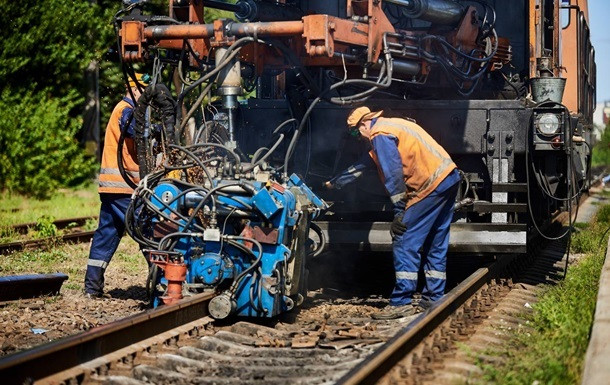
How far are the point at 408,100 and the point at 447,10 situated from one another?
882 millimetres

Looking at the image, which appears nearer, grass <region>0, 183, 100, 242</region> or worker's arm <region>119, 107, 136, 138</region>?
worker's arm <region>119, 107, 136, 138</region>

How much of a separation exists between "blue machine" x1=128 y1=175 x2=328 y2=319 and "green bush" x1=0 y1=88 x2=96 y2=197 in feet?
42.3

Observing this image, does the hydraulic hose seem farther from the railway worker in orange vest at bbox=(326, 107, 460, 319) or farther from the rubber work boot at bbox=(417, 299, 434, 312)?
the rubber work boot at bbox=(417, 299, 434, 312)

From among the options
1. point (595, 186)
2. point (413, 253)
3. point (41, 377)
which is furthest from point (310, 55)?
point (595, 186)

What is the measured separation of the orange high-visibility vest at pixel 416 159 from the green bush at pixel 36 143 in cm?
1284

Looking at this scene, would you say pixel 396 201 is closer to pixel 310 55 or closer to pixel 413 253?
pixel 413 253

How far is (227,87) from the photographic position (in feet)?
23.7

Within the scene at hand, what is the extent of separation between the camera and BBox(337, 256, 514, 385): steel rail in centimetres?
480

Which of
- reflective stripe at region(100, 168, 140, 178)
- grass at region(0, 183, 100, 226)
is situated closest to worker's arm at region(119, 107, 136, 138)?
reflective stripe at region(100, 168, 140, 178)

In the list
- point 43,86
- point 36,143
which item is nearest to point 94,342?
point 36,143

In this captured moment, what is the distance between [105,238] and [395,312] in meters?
2.69

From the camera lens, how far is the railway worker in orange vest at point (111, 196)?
830 cm

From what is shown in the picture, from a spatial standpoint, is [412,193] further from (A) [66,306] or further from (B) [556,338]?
(A) [66,306]

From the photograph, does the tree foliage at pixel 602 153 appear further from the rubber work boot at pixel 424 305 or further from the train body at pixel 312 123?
the rubber work boot at pixel 424 305
